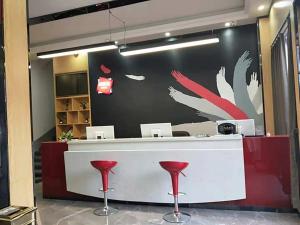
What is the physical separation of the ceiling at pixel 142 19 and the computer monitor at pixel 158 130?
2.21 meters

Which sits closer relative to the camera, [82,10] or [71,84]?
[82,10]

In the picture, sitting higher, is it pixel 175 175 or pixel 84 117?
pixel 84 117

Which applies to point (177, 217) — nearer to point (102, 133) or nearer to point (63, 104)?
point (102, 133)

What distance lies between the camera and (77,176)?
4.71 meters

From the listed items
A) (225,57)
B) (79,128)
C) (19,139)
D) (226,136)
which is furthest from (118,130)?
(19,139)

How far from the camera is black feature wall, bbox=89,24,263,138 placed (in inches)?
239

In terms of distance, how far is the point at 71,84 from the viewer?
7574 mm

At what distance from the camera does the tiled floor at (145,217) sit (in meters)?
3.61

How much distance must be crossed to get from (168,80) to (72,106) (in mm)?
2922

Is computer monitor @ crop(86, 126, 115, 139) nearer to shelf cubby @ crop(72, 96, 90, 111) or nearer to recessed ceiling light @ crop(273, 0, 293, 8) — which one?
A: shelf cubby @ crop(72, 96, 90, 111)

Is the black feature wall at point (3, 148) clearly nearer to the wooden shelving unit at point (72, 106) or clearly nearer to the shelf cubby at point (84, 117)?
the wooden shelving unit at point (72, 106)

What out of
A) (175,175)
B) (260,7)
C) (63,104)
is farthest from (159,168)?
(63,104)

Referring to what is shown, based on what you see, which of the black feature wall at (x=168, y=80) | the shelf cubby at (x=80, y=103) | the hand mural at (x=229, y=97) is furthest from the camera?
the shelf cubby at (x=80, y=103)

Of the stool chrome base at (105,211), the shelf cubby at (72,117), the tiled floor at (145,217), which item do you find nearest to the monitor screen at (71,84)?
the shelf cubby at (72,117)
